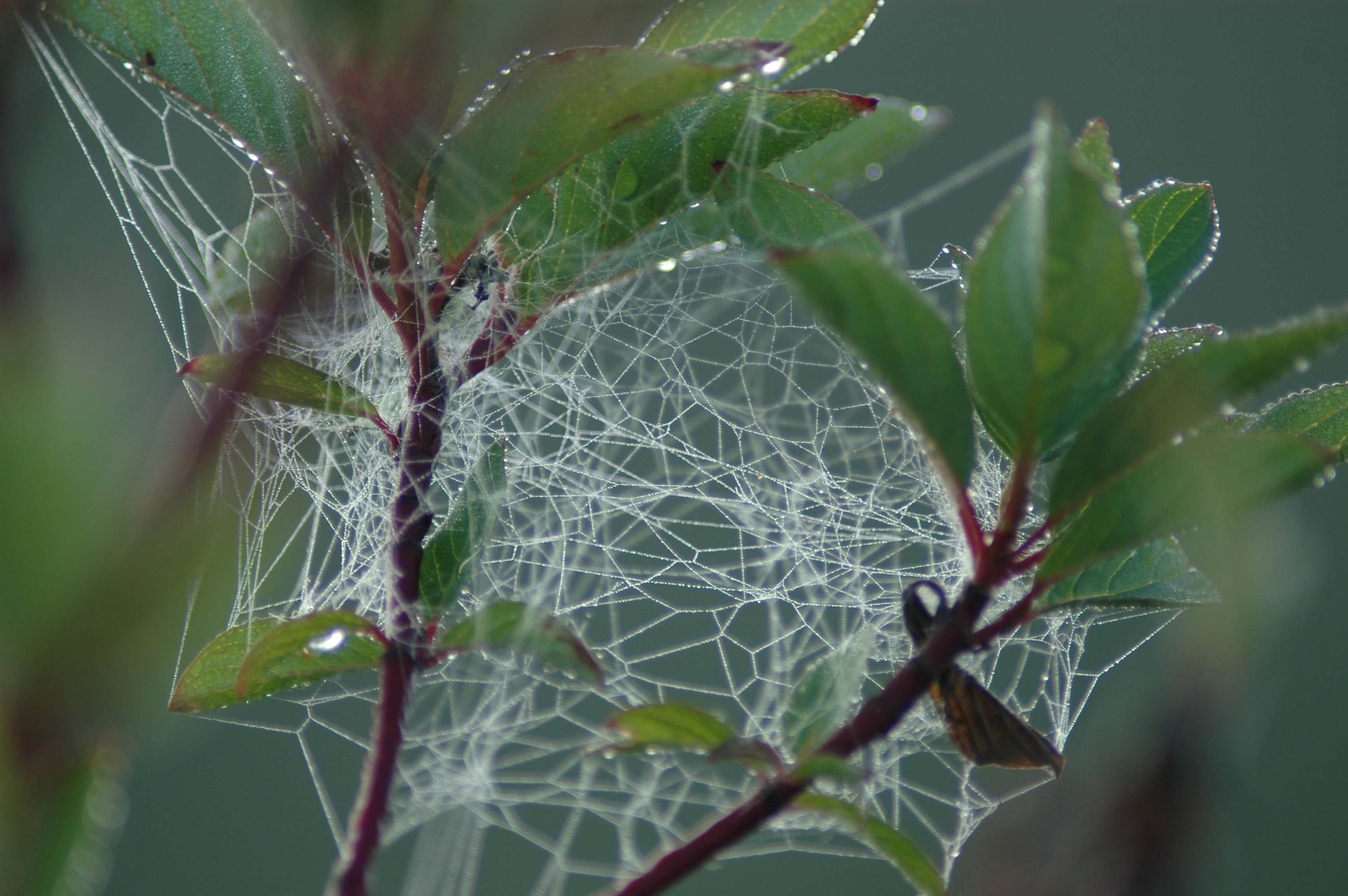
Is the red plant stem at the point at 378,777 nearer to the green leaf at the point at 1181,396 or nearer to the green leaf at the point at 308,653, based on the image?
the green leaf at the point at 308,653

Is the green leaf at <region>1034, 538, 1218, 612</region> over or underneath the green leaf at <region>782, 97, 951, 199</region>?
underneath

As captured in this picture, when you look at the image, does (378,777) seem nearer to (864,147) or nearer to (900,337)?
(900,337)

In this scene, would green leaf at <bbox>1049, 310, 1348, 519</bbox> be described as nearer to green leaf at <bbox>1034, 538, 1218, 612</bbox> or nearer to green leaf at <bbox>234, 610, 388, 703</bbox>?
green leaf at <bbox>1034, 538, 1218, 612</bbox>

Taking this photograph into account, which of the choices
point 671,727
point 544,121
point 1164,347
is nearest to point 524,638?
point 671,727

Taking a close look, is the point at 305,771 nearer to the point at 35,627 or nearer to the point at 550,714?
the point at 550,714

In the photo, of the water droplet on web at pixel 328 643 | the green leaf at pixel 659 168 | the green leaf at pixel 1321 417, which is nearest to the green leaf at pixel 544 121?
the green leaf at pixel 659 168

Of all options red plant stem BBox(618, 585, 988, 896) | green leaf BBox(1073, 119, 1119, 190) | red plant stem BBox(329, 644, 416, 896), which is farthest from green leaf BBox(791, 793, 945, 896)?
green leaf BBox(1073, 119, 1119, 190)
